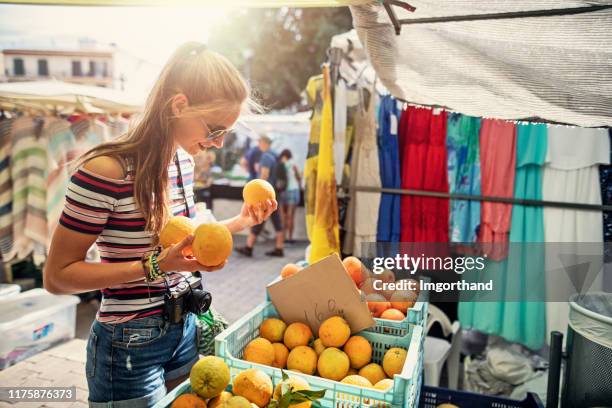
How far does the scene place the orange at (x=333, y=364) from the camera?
1.76m

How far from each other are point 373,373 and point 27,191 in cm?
491

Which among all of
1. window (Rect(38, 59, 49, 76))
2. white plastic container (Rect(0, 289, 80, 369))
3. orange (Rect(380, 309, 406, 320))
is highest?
window (Rect(38, 59, 49, 76))

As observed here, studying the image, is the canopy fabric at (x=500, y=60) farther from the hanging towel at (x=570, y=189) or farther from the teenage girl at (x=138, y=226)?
the hanging towel at (x=570, y=189)

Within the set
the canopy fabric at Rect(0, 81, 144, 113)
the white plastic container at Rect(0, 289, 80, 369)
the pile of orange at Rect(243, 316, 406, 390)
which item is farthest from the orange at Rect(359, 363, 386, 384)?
the canopy fabric at Rect(0, 81, 144, 113)

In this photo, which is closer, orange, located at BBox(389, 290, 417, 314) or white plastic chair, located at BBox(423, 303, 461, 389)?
orange, located at BBox(389, 290, 417, 314)

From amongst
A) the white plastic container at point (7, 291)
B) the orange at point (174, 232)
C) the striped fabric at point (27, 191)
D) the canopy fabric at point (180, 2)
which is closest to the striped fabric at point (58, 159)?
the striped fabric at point (27, 191)

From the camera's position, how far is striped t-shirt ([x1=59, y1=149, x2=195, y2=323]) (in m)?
1.39

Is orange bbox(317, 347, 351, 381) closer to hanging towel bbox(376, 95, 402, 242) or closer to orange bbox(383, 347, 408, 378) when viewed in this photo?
orange bbox(383, 347, 408, 378)

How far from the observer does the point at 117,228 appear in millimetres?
1504

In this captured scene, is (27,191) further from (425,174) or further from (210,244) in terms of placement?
(210,244)

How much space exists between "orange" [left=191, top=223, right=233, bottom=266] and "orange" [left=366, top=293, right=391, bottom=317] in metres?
1.01

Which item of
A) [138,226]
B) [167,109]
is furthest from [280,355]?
[167,109]

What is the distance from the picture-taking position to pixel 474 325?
12.6 feet

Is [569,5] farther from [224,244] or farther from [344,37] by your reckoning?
[344,37]
